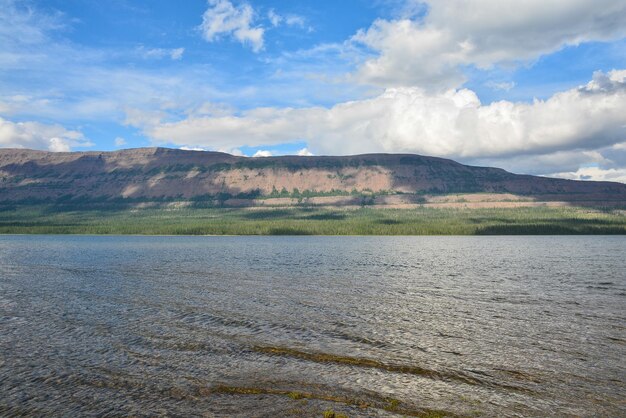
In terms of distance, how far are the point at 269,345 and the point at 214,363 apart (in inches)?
187

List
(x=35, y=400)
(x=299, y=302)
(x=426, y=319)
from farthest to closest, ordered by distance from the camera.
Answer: (x=299, y=302) < (x=426, y=319) < (x=35, y=400)

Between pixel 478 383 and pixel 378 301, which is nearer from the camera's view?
pixel 478 383

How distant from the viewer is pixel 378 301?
4831cm

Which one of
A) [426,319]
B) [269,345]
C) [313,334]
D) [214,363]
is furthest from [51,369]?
[426,319]

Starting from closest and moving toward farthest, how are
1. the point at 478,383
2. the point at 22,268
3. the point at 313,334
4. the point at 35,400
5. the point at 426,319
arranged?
the point at 35,400 → the point at 478,383 → the point at 313,334 → the point at 426,319 → the point at 22,268

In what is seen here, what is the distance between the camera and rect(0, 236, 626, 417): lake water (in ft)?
69.8

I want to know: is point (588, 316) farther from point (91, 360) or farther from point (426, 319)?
point (91, 360)

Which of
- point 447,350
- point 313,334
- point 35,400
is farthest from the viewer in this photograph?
point 313,334

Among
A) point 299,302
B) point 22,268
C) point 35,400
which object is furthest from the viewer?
point 22,268

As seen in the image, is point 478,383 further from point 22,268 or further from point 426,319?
point 22,268

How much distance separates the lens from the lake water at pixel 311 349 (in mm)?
21266

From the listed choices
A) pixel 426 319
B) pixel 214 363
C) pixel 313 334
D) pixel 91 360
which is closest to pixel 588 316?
pixel 426 319

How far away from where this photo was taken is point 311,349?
29.7 metres

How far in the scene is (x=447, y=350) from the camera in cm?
2975
